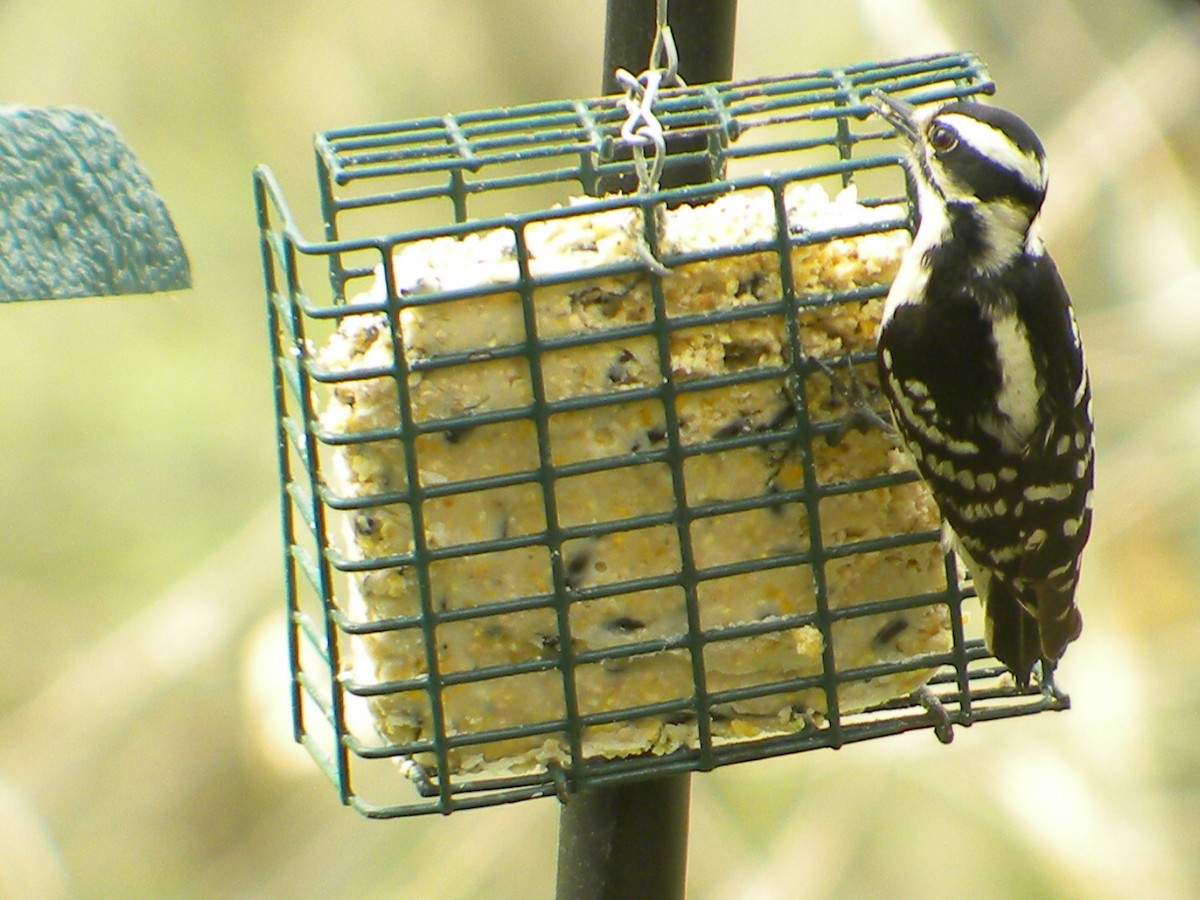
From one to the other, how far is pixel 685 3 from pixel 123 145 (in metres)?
1.32

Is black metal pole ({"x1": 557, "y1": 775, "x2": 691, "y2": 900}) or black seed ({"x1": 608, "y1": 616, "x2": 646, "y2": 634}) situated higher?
black seed ({"x1": 608, "y1": 616, "x2": 646, "y2": 634})

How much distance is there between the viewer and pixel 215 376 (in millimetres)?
5730

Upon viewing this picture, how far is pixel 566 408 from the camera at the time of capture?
6.99 feet

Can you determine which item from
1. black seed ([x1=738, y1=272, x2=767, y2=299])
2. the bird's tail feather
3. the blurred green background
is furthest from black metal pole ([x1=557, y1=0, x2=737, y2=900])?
the blurred green background

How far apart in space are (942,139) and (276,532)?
328 centimetres

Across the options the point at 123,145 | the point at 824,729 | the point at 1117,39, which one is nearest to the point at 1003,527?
the point at 824,729

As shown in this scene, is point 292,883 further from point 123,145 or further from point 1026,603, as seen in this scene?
point 123,145

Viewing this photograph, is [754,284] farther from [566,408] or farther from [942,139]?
[942,139]

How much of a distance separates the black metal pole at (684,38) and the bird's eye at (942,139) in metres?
0.39

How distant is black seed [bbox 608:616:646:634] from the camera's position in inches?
89.9

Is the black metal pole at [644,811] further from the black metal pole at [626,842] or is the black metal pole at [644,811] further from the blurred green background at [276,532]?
the blurred green background at [276,532]

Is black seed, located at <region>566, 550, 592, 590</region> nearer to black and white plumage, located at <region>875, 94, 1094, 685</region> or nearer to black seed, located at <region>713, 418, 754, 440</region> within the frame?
black seed, located at <region>713, 418, 754, 440</region>

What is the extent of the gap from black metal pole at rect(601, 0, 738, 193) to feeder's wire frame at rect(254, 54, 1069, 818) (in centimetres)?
2

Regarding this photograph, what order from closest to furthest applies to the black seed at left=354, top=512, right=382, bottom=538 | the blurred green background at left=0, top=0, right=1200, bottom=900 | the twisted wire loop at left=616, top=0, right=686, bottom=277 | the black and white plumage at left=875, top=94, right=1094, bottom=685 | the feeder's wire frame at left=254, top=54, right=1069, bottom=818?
the twisted wire loop at left=616, top=0, right=686, bottom=277
the feeder's wire frame at left=254, top=54, right=1069, bottom=818
the black seed at left=354, top=512, right=382, bottom=538
the black and white plumage at left=875, top=94, right=1094, bottom=685
the blurred green background at left=0, top=0, right=1200, bottom=900
